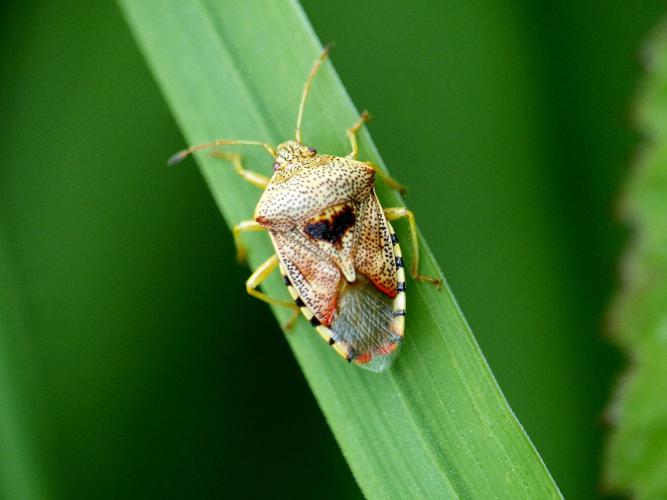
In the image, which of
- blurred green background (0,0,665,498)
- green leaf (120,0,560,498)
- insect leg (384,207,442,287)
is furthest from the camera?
blurred green background (0,0,665,498)

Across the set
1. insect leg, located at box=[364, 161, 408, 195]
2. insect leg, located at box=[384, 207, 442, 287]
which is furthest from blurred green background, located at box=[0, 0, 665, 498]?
insect leg, located at box=[384, 207, 442, 287]

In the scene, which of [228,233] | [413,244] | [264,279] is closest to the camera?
[413,244]

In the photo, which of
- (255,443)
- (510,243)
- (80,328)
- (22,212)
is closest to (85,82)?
(22,212)

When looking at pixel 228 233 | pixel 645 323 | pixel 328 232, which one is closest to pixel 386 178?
pixel 328 232

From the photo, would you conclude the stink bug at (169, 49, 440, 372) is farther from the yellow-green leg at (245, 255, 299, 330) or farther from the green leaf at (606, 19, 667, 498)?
the green leaf at (606, 19, 667, 498)

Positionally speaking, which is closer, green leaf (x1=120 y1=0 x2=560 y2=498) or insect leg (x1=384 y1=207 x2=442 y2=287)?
green leaf (x1=120 y1=0 x2=560 y2=498)

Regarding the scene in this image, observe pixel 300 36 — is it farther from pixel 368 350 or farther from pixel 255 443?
pixel 255 443

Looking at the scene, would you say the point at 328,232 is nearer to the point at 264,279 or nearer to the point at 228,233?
the point at 264,279
